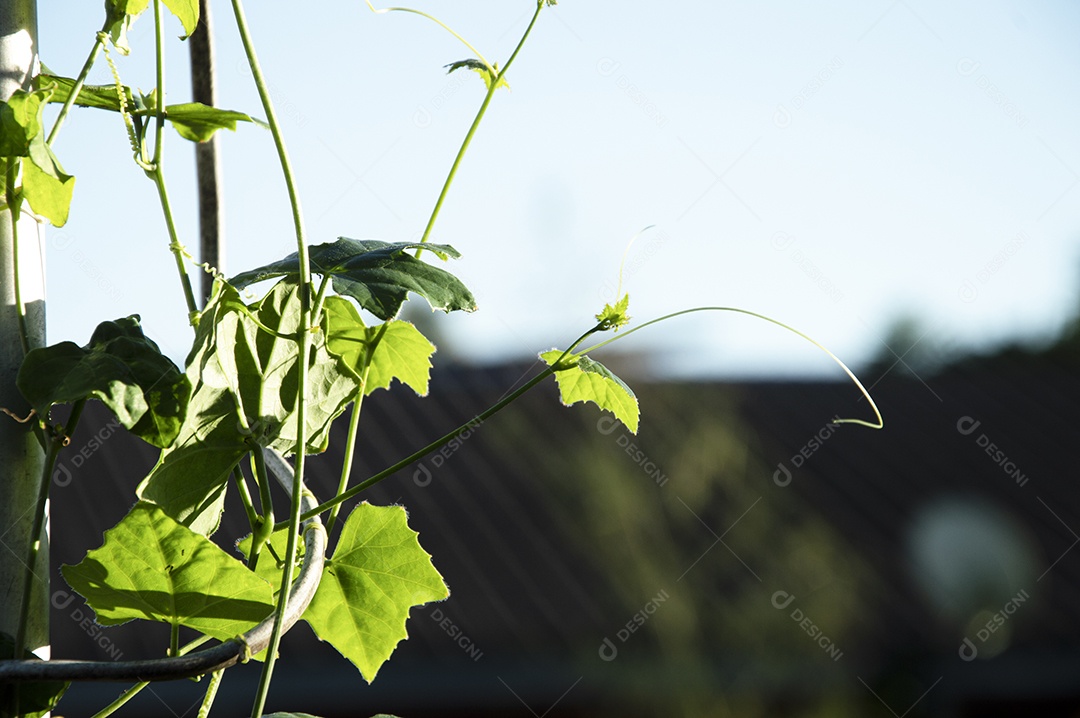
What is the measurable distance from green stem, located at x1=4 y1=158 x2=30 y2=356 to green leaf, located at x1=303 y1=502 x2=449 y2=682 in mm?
257

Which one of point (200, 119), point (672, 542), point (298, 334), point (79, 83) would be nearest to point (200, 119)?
point (200, 119)

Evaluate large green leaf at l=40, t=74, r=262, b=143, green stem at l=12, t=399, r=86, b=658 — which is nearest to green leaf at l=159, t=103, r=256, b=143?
large green leaf at l=40, t=74, r=262, b=143

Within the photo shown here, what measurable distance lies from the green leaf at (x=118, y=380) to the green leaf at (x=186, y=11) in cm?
20

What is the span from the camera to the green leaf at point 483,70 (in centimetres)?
73

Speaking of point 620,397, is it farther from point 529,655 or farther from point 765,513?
point 765,513

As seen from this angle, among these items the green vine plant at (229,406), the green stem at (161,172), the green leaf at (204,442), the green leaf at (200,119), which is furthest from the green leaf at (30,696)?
the green leaf at (200,119)

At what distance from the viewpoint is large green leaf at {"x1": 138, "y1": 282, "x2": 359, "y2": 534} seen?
57cm

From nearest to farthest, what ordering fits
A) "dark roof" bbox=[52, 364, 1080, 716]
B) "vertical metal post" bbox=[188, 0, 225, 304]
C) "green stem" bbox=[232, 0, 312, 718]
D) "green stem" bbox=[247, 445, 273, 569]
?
"green stem" bbox=[232, 0, 312, 718] < "green stem" bbox=[247, 445, 273, 569] < "vertical metal post" bbox=[188, 0, 225, 304] < "dark roof" bbox=[52, 364, 1080, 716]

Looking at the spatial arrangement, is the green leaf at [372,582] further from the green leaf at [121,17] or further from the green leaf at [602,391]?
the green leaf at [121,17]

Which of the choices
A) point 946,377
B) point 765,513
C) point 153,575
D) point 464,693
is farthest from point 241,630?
point 946,377

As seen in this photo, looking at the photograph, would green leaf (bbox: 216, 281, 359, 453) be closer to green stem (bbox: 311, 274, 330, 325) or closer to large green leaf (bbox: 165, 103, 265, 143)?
green stem (bbox: 311, 274, 330, 325)

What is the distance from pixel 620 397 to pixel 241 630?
0.35 m

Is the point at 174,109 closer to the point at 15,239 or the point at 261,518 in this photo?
the point at 15,239

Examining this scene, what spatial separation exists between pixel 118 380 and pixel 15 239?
4.7 inches
